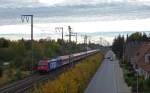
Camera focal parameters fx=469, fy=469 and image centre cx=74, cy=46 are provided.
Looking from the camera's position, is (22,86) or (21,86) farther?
(21,86)

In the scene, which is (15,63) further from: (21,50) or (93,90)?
(93,90)

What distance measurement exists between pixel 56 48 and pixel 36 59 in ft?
133

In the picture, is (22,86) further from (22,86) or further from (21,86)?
(21,86)

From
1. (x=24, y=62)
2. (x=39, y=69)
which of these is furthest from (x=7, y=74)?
(x=24, y=62)

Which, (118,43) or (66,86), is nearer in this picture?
(66,86)

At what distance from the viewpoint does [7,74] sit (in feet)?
225

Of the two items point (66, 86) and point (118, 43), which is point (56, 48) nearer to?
point (118, 43)

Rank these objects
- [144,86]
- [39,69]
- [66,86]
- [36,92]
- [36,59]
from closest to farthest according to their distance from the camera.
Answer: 1. [36,92]
2. [66,86]
3. [144,86]
4. [39,69]
5. [36,59]

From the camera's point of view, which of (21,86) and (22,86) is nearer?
(22,86)

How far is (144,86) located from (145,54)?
46.6ft

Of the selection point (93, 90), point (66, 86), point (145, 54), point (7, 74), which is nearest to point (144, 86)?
point (93, 90)

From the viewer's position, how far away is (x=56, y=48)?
127125mm

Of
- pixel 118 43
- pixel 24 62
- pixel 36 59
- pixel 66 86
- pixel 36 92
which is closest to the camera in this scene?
Result: pixel 36 92

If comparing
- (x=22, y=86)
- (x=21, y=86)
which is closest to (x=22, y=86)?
(x=22, y=86)
